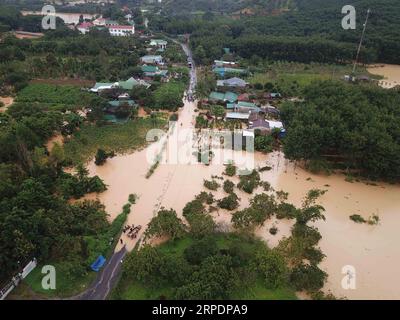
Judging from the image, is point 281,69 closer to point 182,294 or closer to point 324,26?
point 324,26

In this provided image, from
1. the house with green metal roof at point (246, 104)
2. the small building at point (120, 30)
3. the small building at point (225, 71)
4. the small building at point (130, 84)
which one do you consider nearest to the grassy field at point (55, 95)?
the small building at point (130, 84)

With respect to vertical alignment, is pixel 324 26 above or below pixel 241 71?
above

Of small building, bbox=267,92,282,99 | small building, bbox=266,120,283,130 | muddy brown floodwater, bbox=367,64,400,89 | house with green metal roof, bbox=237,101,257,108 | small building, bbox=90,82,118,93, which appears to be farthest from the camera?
muddy brown floodwater, bbox=367,64,400,89

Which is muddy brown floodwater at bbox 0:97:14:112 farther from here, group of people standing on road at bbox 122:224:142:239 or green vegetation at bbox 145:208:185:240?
green vegetation at bbox 145:208:185:240

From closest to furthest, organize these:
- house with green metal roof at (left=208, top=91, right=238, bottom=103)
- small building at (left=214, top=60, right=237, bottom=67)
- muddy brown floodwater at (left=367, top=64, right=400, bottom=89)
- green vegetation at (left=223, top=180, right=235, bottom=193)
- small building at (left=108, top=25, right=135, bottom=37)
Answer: green vegetation at (left=223, top=180, right=235, bottom=193) → house with green metal roof at (left=208, top=91, right=238, bottom=103) → muddy brown floodwater at (left=367, top=64, right=400, bottom=89) → small building at (left=214, top=60, right=237, bottom=67) → small building at (left=108, top=25, right=135, bottom=37)

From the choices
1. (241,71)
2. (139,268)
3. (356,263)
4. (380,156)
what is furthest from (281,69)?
(139,268)


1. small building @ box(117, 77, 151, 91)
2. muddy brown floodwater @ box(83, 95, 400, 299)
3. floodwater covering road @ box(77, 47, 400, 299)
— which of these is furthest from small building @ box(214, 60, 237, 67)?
muddy brown floodwater @ box(83, 95, 400, 299)
